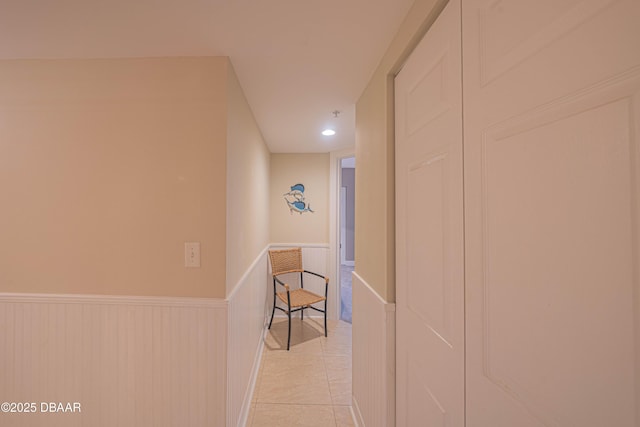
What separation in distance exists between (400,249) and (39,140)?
6.73ft

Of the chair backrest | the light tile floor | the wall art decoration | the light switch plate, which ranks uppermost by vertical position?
the wall art decoration

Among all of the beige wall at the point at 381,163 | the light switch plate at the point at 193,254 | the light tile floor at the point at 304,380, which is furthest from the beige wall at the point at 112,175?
the light tile floor at the point at 304,380

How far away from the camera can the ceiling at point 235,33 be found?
40.3 inches

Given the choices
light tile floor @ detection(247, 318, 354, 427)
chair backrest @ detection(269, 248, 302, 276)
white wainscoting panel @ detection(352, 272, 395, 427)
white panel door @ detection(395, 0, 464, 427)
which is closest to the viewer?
white panel door @ detection(395, 0, 464, 427)

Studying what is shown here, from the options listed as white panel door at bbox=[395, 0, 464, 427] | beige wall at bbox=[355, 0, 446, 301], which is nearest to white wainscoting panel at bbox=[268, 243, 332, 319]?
beige wall at bbox=[355, 0, 446, 301]

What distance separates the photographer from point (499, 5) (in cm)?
63

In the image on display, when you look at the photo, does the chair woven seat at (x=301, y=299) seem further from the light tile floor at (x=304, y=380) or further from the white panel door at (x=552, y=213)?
the white panel door at (x=552, y=213)

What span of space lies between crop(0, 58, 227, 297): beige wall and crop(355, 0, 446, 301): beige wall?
0.86 meters

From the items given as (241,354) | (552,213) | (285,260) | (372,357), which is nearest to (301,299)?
(285,260)

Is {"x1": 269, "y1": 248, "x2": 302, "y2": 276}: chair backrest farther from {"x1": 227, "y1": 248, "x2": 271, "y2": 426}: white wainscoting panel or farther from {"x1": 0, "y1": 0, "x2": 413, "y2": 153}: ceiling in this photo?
{"x1": 0, "y1": 0, "x2": 413, "y2": 153}: ceiling

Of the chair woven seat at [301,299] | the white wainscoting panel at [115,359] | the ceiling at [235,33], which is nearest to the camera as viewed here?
the ceiling at [235,33]

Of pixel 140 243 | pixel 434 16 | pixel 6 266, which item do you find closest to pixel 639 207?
pixel 434 16

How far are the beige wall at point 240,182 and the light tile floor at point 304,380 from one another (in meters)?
1.02

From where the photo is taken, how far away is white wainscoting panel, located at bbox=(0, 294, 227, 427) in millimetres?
1314
